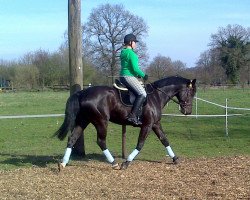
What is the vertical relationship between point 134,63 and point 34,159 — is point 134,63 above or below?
above

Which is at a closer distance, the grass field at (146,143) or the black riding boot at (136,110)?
the black riding boot at (136,110)

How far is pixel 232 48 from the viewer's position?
8244 centimetres

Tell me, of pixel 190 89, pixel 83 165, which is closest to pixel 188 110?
pixel 190 89

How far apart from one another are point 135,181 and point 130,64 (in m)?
2.56

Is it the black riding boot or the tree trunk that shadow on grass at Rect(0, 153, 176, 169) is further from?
the tree trunk

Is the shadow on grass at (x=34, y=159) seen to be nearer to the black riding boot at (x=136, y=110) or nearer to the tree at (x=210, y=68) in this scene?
the black riding boot at (x=136, y=110)

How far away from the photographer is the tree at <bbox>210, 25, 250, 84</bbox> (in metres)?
79.8

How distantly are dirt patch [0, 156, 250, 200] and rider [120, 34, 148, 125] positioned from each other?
1199mm

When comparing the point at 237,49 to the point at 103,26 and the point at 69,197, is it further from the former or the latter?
the point at 69,197

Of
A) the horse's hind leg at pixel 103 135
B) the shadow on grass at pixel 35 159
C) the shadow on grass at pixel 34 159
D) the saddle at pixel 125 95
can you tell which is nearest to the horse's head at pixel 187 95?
the saddle at pixel 125 95

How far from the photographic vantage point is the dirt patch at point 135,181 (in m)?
6.93

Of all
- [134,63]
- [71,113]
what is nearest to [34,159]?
[71,113]

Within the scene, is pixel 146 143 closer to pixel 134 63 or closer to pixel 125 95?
pixel 125 95

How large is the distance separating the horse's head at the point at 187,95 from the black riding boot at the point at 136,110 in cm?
121
